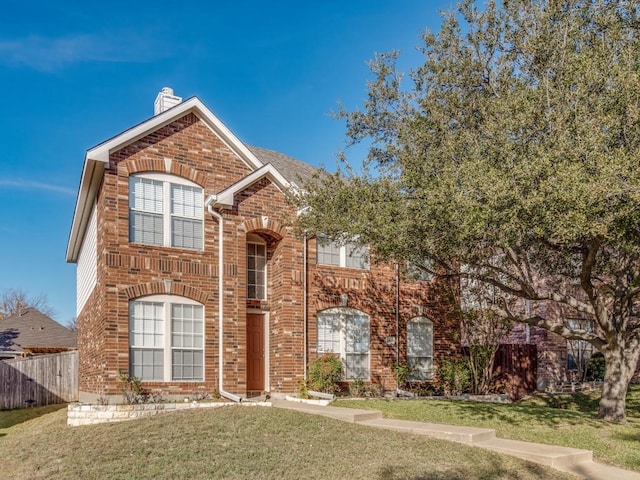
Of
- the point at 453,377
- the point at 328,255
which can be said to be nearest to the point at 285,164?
the point at 328,255

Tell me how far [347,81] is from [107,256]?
7.86 metres

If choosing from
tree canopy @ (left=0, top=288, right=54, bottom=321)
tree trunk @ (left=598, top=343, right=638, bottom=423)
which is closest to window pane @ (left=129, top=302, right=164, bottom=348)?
tree trunk @ (left=598, top=343, right=638, bottom=423)

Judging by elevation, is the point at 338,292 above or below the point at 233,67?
below

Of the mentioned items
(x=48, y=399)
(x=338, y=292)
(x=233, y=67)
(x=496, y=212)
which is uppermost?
(x=233, y=67)

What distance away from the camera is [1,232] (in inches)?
1401

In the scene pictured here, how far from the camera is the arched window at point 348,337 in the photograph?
16.4 m

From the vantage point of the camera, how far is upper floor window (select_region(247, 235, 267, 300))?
1656cm

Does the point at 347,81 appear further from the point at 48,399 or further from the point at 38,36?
the point at 48,399

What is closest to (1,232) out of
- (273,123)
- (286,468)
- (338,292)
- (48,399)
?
(48,399)

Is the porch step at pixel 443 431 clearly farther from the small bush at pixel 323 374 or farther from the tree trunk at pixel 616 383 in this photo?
the small bush at pixel 323 374

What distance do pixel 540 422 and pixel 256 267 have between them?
8370 mm

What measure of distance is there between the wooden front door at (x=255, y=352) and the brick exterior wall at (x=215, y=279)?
0.27m

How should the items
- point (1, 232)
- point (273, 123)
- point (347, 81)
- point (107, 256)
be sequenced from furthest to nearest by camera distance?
point (1, 232) < point (273, 123) < point (347, 81) < point (107, 256)

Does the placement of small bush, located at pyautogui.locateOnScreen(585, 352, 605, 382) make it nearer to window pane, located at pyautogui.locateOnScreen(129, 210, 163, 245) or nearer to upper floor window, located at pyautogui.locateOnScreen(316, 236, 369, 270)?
upper floor window, located at pyautogui.locateOnScreen(316, 236, 369, 270)
